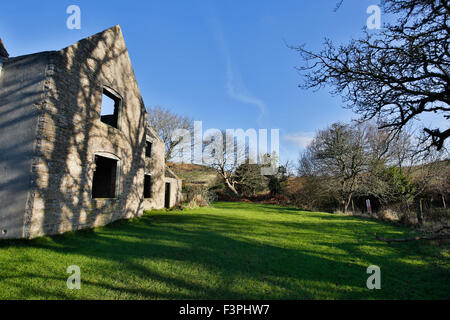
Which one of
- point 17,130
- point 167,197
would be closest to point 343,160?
point 167,197

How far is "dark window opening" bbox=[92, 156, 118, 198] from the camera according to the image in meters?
9.27

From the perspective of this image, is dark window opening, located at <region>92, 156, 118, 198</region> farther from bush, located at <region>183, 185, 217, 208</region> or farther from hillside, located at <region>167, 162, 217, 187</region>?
hillside, located at <region>167, 162, 217, 187</region>

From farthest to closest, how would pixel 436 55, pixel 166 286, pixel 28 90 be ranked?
1. pixel 28 90
2. pixel 436 55
3. pixel 166 286

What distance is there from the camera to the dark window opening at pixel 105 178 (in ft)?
30.4

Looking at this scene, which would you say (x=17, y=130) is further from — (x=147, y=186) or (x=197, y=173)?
(x=197, y=173)

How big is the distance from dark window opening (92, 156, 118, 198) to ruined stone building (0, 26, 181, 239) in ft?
0.24

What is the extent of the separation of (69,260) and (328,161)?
1940 centimetres

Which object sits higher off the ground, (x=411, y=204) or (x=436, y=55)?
(x=436, y=55)

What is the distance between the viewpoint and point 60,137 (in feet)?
21.6

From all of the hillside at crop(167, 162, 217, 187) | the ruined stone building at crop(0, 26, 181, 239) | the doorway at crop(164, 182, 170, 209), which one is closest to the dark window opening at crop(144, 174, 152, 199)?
the doorway at crop(164, 182, 170, 209)

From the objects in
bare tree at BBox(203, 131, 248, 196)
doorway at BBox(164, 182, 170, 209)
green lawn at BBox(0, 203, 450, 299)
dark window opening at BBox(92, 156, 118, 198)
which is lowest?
green lawn at BBox(0, 203, 450, 299)

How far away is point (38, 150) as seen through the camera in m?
5.91
